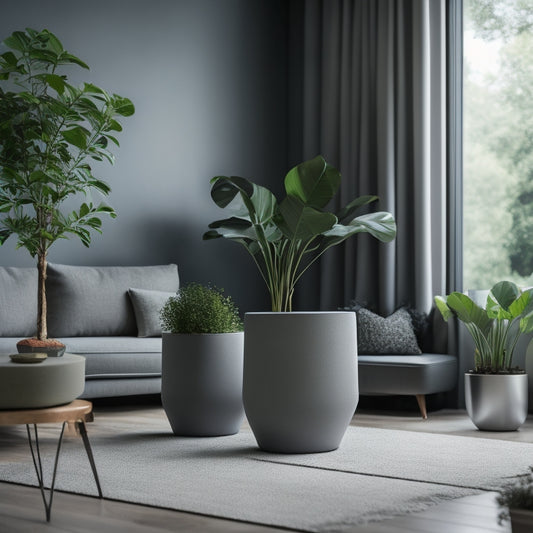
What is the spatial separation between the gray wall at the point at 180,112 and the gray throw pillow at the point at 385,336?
4.01ft

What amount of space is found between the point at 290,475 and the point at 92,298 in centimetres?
238

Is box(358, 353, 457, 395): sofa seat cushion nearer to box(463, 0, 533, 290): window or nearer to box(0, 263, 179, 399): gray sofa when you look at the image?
box(463, 0, 533, 290): window

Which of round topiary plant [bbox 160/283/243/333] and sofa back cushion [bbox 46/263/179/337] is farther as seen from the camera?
sofa back cushion [bbox 46/263/179/337]

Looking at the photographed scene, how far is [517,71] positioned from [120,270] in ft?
8.51

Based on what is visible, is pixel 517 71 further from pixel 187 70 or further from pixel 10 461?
pixel 10 461

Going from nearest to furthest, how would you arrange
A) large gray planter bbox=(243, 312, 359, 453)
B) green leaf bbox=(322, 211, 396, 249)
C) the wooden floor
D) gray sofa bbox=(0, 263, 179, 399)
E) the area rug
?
the wooden floor, the area rug, large gray planter bbox=(243, 312, 359, 453), gray sofa bbox=(0, 263, 179, 399), green leaf bbox=(322, 211, 396, 249)

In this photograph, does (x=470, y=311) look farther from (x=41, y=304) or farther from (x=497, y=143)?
(x=41, y=304)

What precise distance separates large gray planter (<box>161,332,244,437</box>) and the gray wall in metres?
1.62

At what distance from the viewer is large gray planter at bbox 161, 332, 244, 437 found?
3547 mm

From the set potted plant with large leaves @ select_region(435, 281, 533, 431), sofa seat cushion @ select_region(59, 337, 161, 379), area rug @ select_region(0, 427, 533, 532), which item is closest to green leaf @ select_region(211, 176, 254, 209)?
sofa seat cushion @ select_region(59, 337, 161, 379)

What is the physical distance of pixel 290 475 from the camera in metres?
2.72

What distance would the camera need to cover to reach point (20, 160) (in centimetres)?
401

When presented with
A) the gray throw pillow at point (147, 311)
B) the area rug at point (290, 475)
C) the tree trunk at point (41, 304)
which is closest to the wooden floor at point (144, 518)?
the area rug at point (290, 475)

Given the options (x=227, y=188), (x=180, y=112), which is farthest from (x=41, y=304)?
(x=180, y=112)
